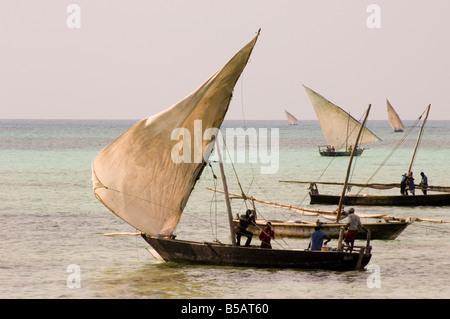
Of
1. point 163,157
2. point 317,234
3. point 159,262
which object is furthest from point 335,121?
point 163,157

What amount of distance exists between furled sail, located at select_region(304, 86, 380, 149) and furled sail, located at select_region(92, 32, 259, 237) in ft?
135

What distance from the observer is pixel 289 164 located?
84.3 m

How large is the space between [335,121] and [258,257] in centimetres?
4419

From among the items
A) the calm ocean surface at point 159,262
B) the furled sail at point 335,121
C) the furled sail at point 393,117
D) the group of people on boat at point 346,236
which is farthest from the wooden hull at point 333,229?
the furled sail at point 393,117

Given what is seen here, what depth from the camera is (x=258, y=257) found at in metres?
23.4

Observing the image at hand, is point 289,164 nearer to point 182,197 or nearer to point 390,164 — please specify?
point 390,164

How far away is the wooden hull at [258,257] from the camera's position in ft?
75.5

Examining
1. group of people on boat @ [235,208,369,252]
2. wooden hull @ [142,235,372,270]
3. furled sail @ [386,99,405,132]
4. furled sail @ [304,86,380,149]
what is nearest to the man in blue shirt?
group of people on boat @ [235,208,369,252]

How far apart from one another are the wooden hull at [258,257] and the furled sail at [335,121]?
41356 mm

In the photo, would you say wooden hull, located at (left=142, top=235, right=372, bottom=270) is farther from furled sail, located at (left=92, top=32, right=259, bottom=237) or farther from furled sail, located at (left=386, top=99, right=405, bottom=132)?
furled sail, located at (left=386, top=99, right=405, bottom=132)

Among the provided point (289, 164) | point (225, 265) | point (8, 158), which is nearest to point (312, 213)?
point (225, 265)

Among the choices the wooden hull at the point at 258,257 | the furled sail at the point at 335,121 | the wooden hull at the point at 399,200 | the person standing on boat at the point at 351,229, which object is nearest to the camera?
the wooden hull at the point at 258,257

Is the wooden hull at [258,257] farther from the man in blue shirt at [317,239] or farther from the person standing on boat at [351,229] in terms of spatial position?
the person standing on boat at [351,229]

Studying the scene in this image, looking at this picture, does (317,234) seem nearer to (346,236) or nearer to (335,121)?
(346,236)
